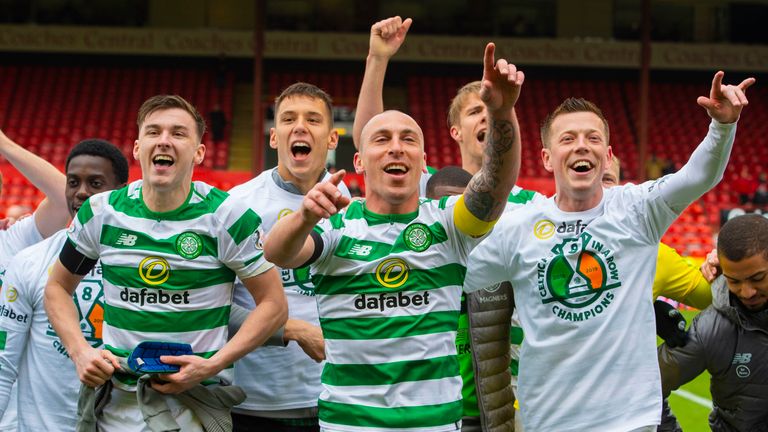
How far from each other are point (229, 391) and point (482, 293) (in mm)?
1225

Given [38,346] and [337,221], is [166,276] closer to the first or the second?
[337,221]

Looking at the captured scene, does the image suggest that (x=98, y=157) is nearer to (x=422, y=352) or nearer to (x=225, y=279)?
(x=225, y=279)

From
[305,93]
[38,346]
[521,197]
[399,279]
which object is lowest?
[38,346]

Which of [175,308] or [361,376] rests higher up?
[175,308]

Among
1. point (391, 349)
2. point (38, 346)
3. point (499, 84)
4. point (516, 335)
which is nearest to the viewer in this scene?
point (499, 84)

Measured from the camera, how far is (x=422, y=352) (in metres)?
3.33

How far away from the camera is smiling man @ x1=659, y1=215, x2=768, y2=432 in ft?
12.3

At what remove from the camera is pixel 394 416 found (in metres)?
3.26

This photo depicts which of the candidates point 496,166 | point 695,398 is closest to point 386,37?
point 496,166

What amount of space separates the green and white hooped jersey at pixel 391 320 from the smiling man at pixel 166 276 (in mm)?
341

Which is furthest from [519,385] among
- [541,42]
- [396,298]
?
[541,42]

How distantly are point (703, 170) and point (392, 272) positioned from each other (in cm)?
120

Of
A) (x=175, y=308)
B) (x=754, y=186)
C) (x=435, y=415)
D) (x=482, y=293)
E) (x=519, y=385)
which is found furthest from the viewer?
(x=754, y=186)

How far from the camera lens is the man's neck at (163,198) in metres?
3.65
